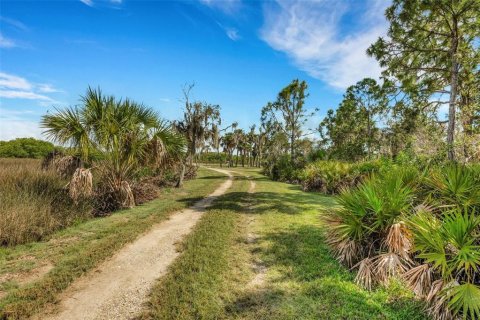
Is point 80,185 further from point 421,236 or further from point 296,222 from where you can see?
point 421,236

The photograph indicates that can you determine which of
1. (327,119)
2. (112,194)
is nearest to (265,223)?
(112,194)

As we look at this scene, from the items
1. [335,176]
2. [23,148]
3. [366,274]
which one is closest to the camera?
[366,274]

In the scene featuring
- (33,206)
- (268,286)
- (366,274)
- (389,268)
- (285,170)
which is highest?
(285,170)

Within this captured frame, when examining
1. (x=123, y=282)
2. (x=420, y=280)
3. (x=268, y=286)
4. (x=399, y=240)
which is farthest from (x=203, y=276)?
(x=399, y=240)

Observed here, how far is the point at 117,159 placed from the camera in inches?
408

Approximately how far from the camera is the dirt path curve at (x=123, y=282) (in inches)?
155

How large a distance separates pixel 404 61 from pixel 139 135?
13.7 m

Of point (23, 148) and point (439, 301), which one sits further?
point (23, 148)

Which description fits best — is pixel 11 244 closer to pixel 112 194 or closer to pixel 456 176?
pixel 112 194

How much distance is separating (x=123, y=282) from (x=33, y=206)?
4531 millimetres

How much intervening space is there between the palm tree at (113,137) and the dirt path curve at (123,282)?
4157mm

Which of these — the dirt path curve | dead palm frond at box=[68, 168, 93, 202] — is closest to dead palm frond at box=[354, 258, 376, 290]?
the dirt path curve

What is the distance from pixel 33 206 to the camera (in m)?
7.28

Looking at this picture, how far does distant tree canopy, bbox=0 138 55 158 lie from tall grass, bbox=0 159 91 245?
38.6m
